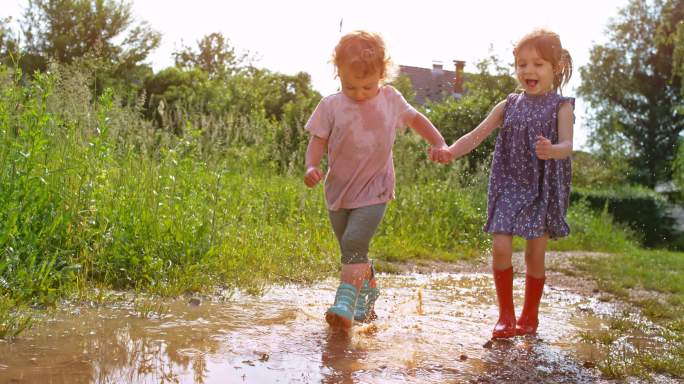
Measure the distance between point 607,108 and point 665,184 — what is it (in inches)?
240

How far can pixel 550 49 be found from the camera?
3.96 metres

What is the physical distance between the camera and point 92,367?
2.75 metres

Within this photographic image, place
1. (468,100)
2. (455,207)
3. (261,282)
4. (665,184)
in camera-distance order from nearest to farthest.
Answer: (261,282)
(455,207)
(468,100)
(665,184)

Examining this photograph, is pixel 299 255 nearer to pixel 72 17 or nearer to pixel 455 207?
pixel 455 207

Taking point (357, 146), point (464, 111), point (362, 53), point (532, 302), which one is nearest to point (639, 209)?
point (464, 111)

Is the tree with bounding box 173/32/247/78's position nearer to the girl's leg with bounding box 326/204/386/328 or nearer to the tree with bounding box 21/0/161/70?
the tree with bounding box 21/0/161/70

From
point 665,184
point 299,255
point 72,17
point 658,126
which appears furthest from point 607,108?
point 299,255

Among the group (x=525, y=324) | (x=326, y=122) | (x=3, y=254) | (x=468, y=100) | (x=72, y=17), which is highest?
(x=72, y=17)

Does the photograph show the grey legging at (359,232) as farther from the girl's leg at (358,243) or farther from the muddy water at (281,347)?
the muddy water at (281,347)

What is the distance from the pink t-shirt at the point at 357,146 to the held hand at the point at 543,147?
28.0 inches

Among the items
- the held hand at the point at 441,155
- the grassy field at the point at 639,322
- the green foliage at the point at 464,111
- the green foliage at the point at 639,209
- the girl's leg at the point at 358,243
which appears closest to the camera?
the grassy field at the point at 639,322

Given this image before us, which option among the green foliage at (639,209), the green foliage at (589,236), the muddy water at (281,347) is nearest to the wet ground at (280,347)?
the muddy water at (281,347)

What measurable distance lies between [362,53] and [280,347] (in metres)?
1.42

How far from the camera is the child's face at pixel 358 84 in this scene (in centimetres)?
376
